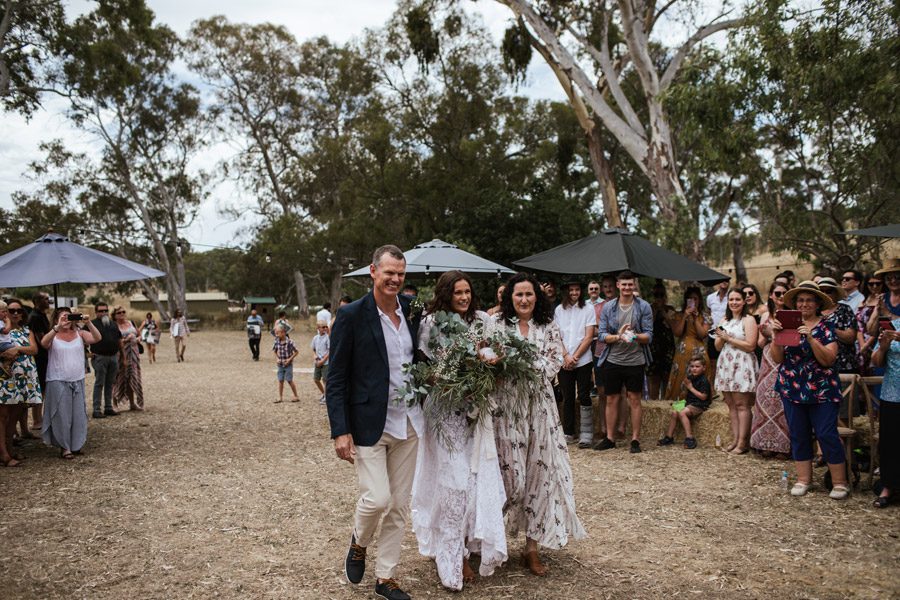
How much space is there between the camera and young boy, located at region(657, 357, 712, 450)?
8.23 meters

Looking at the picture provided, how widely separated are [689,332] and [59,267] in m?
7.88

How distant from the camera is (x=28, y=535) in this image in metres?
5.58

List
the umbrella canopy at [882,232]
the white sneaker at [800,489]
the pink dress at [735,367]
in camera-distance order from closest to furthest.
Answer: the white sneaker at [800,489]
the umbrella canopy at [882,232]
the pink dress at [735,367]

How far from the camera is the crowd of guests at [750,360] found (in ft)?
19.3

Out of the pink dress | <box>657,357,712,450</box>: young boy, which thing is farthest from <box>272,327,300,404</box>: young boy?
the pink dress

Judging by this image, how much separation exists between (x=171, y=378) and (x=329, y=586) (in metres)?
14.7

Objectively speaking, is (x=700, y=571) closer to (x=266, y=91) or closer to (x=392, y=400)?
(x=392, y=400)

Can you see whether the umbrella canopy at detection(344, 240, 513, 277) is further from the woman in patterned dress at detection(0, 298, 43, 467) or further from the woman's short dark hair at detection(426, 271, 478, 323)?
the woman's short dark hair at detection(426, 271, 478, 323)

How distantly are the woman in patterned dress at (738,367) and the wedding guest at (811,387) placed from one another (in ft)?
4.72

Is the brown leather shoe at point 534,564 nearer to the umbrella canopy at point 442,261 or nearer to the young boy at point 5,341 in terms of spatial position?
the young boy at point 5,341

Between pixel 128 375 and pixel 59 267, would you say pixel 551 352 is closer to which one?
pixel 59 267

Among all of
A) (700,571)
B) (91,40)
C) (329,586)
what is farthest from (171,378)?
(91,40)

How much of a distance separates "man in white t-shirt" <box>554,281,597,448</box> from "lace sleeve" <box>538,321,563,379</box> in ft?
Answer: 10.4

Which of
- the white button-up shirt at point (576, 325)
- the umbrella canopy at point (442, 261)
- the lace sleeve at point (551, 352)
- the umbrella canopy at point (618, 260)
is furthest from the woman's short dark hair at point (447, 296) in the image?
the umbrella canopy at point (442, 261)
